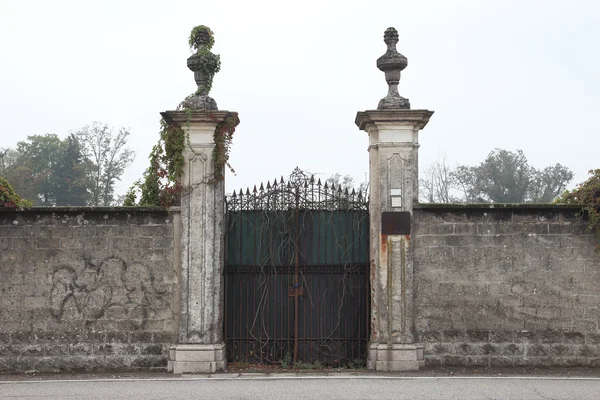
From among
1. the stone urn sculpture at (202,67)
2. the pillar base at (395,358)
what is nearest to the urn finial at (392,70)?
the stone urn sculpture at (202,67)

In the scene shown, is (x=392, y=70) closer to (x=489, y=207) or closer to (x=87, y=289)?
(x=489, y=207)

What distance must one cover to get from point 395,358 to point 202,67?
5314mm

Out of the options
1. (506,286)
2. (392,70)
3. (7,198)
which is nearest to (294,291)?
(506,286)

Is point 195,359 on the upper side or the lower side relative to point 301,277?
lower

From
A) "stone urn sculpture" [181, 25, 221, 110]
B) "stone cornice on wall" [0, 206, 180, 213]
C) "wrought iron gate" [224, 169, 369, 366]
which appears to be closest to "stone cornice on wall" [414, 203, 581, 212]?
"wrought iron gate" [224, 169, 369, 366]

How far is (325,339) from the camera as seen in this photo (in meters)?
11.6

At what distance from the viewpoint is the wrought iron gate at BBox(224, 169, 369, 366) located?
11.6 meters

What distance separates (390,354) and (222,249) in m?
2.96

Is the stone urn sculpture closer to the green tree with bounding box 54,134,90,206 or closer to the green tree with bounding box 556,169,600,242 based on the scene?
the green tree with bounding box 556,169,600,242

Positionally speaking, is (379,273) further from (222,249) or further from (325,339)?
(222,249)

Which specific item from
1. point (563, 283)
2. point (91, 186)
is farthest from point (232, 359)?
point (91, 186)

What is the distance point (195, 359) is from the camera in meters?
11.0

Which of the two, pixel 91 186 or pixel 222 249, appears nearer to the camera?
pixel 222 249

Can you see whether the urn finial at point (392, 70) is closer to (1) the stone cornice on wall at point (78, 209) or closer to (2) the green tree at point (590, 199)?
(2) the green tree at point (590, 199)
